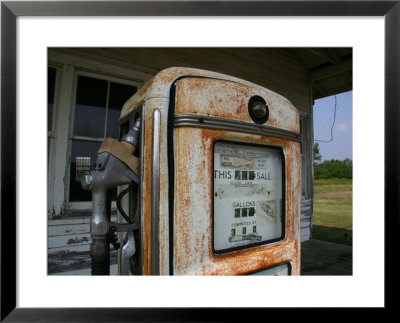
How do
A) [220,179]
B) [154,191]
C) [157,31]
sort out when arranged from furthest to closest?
[157,31] → [220,179] → [154,191]

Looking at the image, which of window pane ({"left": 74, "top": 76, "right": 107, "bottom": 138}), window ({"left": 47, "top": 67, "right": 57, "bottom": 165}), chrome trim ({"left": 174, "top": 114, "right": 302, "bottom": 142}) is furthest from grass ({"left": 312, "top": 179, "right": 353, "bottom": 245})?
window ({"left": 47, "top": 67, "right": 57, "bottom": 165})

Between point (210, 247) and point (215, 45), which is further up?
point (215, 45)

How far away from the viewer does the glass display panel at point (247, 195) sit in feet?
3.07

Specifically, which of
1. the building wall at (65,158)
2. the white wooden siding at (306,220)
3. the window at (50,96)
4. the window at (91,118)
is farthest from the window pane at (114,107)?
the white wooden siding at (306,220)

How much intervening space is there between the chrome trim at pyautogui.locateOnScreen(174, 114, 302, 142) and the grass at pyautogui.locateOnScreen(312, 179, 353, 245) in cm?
46

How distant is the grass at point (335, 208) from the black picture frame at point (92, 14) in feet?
0.87

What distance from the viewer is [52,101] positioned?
5.44 feet

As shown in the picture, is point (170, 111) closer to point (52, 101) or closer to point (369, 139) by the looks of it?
point (369, 139)

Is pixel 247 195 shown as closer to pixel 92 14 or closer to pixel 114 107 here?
pixel 92 14

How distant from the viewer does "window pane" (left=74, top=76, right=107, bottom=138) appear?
175 centimetres

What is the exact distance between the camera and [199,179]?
33.4 inches

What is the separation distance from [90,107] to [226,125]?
1285mm

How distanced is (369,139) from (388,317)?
73 cm

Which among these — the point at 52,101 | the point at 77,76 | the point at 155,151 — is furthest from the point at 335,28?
the point at 52,101
